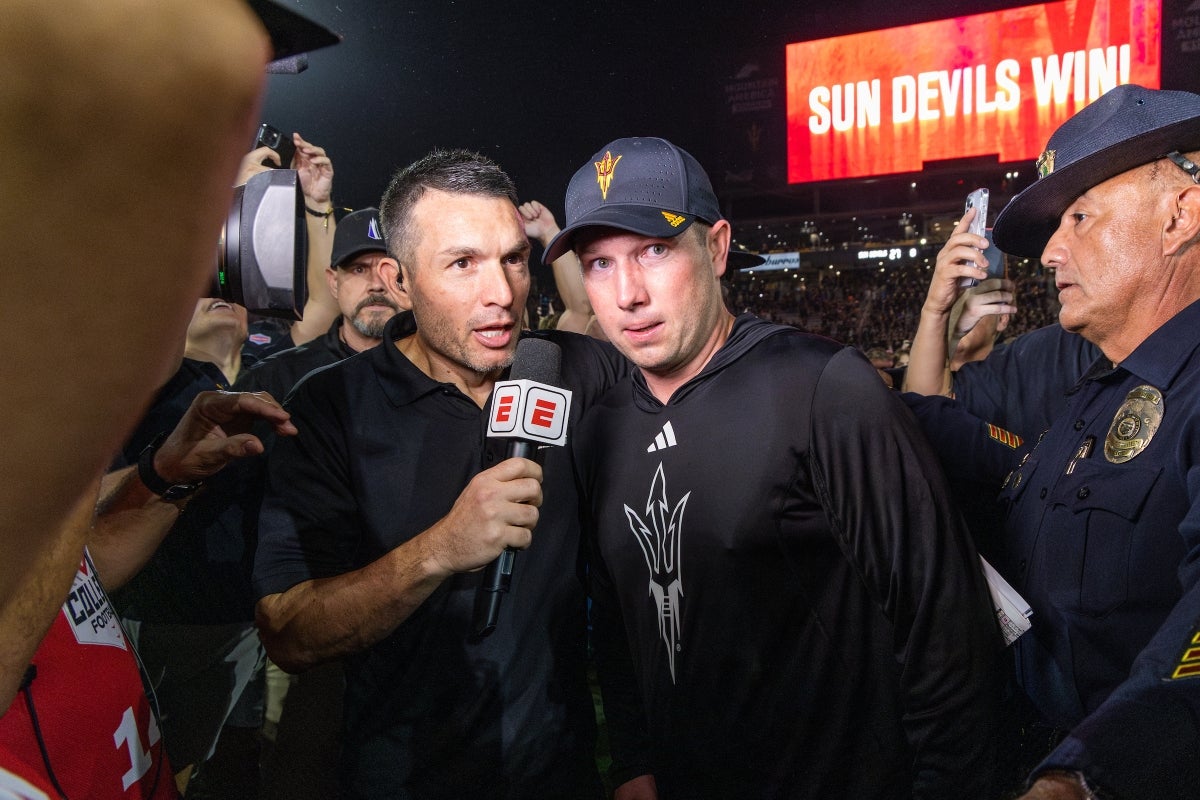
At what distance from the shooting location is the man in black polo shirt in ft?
6.48

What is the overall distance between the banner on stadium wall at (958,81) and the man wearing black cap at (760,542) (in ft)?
46.1

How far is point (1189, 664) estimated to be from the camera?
1.13 m

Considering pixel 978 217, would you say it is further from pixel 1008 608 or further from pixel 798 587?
pixel 798 587

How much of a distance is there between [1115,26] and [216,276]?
16.2 m

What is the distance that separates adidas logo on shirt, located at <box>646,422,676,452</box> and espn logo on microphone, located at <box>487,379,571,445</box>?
0.31 m

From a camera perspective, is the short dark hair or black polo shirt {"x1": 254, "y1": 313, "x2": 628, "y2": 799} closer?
black polo shirt {"x1": 254, "y1": 313, "x2": 628, "y2": 799}

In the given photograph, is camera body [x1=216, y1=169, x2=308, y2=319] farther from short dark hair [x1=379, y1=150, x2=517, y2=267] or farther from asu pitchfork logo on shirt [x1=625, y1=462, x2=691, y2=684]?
short dark hair [x1=379, y1=150, x2=517, y2=267]

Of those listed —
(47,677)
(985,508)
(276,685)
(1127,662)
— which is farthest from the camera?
(276,685)

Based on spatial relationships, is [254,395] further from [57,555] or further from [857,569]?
[857,569]

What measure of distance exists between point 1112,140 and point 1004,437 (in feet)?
3.02

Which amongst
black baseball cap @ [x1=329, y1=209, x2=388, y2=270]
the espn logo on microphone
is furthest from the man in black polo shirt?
black baseball cap @ [x1=329, y1=209, x2=388, y2=270]

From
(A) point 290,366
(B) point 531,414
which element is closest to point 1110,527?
(B) point 531,414

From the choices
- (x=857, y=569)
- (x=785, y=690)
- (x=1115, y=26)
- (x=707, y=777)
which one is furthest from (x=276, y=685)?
(x=1115, y=26)

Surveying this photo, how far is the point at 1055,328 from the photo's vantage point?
264 centimetres
